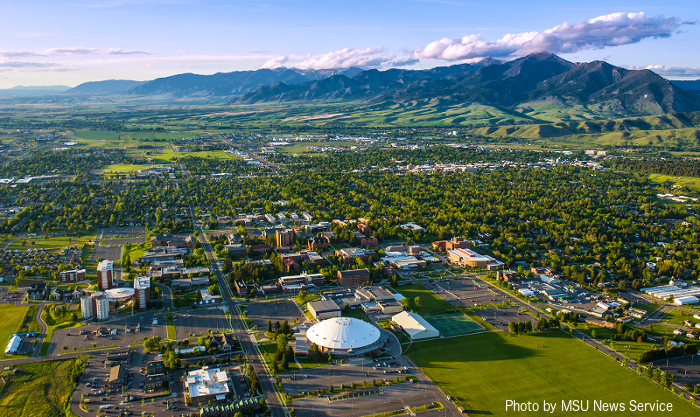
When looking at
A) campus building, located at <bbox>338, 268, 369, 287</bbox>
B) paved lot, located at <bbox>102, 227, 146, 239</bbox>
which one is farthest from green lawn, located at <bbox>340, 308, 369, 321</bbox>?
paved lot, located at <bbox>102, 227, 146, 239</bbox>

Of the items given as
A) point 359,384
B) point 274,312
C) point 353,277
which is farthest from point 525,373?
point 274,312

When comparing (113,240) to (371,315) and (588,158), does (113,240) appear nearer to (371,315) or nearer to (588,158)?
(371,315)

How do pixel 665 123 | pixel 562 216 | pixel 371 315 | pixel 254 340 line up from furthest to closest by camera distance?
1. pixel 665 123
2. pixel 562 216
3. pixel 371 315
4. pixel 254 340

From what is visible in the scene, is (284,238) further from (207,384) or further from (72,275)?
(207,384)

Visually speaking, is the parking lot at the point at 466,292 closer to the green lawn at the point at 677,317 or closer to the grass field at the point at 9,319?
the green lawn at the point at 677,317

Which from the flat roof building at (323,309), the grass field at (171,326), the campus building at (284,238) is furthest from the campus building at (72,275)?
the flat roof building at (323,309)

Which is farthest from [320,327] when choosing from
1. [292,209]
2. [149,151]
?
[149,151]

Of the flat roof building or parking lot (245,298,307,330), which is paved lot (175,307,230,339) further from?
the flat roof building
